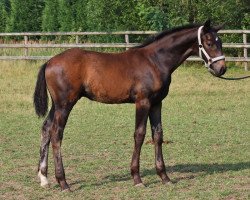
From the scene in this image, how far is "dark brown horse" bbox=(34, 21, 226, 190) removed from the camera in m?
8.30

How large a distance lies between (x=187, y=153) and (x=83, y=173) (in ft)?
6.81

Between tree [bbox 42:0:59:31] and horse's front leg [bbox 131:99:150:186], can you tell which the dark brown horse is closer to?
horse's front leg [bbox 131:99:150:186]

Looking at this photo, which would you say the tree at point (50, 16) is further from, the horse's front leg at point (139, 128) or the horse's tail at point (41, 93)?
the horse's front leg at point (139, 128)

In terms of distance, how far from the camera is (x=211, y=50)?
27.2 feet

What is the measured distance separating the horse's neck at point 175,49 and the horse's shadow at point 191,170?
4.98 ft

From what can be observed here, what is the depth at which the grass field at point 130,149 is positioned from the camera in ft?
26.6

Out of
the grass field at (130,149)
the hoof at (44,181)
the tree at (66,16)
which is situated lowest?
the tree at (66,16)

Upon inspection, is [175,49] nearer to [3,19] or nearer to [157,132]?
[157,132]

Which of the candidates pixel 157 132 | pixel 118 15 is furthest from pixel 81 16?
pixel 157 132

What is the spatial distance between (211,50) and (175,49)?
0.51 meters

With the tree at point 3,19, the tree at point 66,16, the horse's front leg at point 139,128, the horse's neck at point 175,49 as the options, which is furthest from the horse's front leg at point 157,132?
the tree at point 3,19

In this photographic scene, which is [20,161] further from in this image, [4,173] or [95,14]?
[95,14]

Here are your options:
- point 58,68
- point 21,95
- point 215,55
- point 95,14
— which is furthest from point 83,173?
point 95,14

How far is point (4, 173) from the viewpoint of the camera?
915 cm
